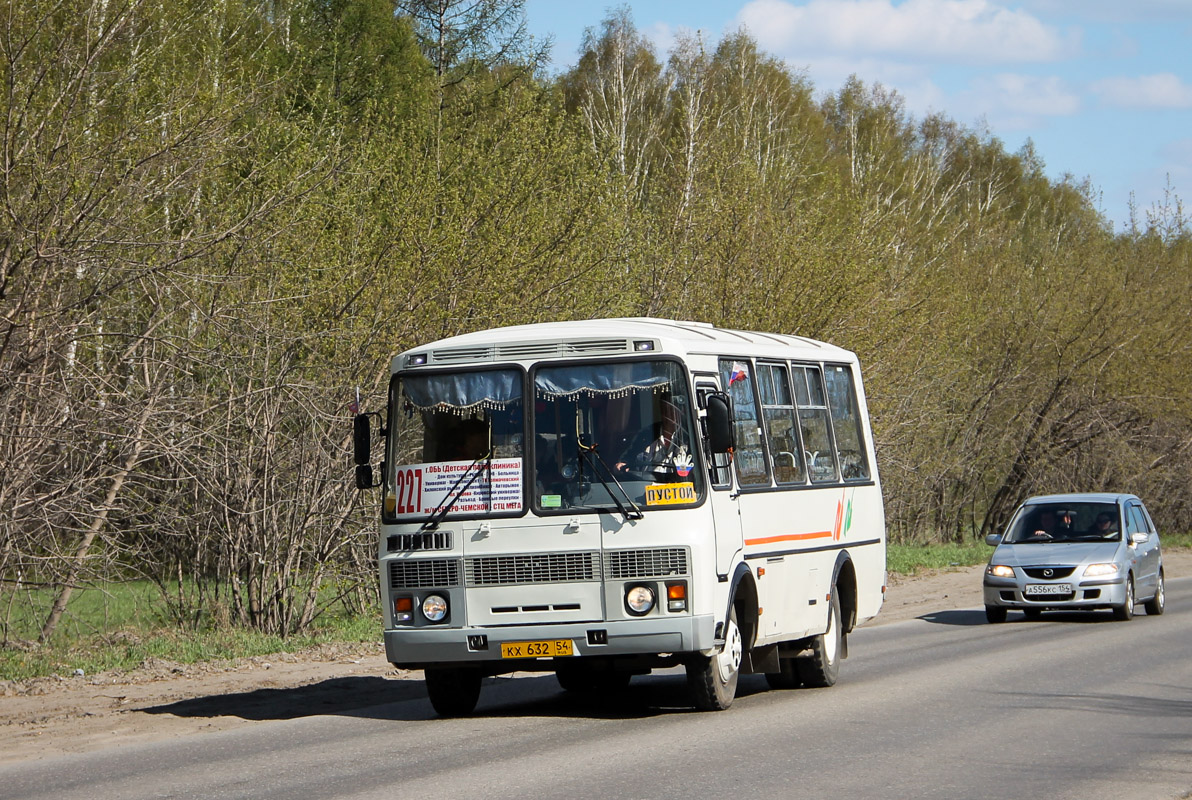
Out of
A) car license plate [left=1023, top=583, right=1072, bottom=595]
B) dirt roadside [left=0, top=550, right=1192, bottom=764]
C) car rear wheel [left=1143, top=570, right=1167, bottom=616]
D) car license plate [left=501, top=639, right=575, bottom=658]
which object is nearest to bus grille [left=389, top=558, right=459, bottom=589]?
car license plate [left=501, top=639, right=575, bottom=658]

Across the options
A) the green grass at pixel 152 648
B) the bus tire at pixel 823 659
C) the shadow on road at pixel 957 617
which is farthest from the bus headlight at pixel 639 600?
the shadow on road at pixel 957 617

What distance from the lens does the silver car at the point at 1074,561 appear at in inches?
818

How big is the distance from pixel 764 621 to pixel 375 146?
11510 mm

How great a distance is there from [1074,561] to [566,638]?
11607 mm

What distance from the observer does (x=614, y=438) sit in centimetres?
1148

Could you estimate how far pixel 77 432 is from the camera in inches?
619

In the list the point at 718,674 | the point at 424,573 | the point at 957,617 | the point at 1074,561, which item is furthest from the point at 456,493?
the point at 957,617

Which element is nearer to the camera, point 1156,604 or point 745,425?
point 745,425

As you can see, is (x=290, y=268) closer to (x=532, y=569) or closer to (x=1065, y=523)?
(x=532, y=569)

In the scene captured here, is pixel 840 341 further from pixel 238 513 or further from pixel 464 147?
pixel 238 513

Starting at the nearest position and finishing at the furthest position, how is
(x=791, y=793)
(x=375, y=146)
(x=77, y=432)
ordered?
(x=791, y=793) → (x=77, y=432) → (x=375, y=146)

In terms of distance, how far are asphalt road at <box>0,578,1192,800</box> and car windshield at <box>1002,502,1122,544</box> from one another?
674 cm

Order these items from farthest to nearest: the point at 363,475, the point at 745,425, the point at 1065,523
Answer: the point at 1065,523, the point at 745,425, the point at 363,475

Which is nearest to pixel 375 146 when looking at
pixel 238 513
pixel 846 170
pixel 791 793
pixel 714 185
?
pixel 238 513
